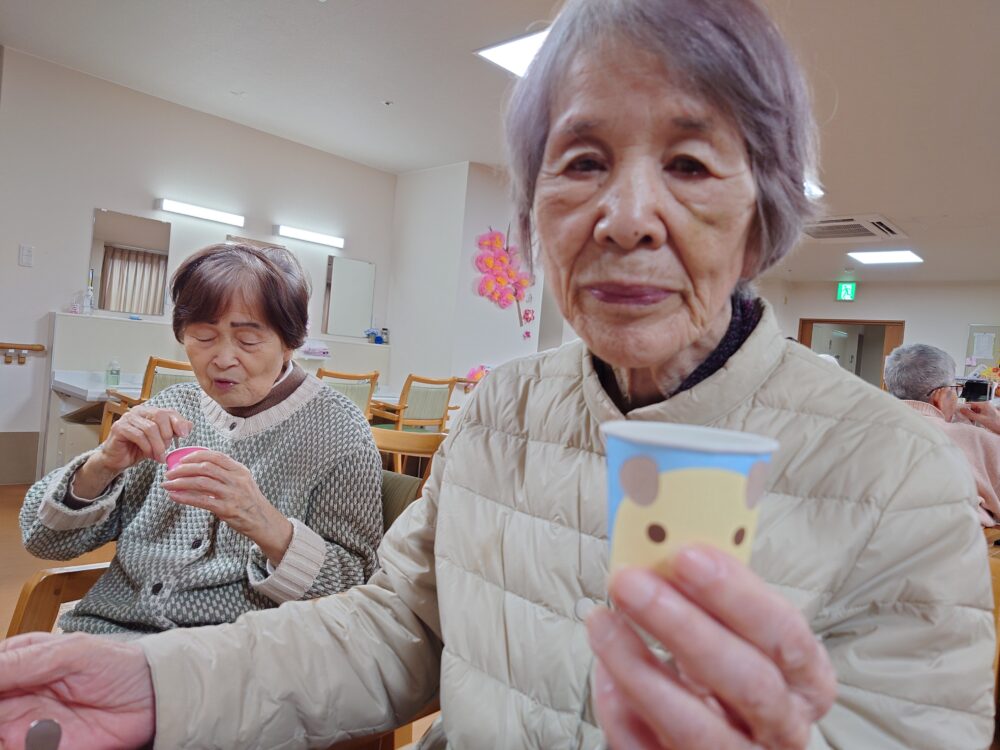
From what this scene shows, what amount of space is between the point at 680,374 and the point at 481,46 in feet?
13.3

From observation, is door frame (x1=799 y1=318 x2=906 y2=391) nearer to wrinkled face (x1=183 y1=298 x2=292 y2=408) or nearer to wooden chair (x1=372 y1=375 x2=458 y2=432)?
wooden chair (x1=372 y1=375 x2=458 y2=432)

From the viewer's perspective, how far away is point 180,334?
1513 millimetres

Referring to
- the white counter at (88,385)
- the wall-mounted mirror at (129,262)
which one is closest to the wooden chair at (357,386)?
the white counter at (88,385)

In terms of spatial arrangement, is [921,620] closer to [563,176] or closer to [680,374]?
[680,374]

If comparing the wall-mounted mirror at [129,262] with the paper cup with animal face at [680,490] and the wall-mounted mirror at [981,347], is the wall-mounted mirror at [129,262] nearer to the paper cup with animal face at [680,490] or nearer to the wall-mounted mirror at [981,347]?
the paper cup with animal face at [680,490]

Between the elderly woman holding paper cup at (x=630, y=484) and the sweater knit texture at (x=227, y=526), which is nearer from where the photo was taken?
the elderly woman holding paper cup at (x=630, y=484)

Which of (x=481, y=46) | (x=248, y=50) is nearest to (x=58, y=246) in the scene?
(x=248, y=50)

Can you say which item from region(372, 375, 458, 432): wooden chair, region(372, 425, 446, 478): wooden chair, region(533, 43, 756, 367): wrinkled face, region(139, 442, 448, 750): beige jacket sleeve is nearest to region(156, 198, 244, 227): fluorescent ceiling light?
region(372, 375, 458, 432): wooden chair

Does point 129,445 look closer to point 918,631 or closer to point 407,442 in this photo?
point 407,442

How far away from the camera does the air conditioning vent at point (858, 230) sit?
7.09 meters

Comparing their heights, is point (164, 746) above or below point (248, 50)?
below

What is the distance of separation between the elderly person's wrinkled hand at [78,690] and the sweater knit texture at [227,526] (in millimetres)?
427

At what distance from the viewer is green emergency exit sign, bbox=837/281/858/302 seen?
10.8 metres

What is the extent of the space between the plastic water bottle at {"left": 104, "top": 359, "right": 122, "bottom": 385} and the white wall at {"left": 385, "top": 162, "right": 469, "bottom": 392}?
2.80 meters
